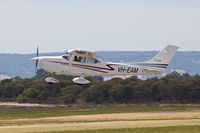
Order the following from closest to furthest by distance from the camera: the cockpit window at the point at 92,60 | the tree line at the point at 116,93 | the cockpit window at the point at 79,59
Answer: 1. the cockpit window at the point at 79,59
2. the cockpit window at the point at 92,60
3. the tree line at the point at 116,93

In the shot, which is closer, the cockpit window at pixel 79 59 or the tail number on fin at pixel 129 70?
the cockpit window at pixel 79 59

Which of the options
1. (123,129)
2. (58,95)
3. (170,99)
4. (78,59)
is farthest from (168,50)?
(58,95)

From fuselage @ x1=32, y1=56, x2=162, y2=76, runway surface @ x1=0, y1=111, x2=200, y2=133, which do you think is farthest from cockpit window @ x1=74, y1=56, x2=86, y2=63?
runway surface @ x1=0, y1=111, x2=200, y2=133

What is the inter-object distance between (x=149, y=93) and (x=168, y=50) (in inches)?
1221

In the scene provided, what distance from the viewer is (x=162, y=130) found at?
3588 cm

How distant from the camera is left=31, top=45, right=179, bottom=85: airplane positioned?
50125 mm

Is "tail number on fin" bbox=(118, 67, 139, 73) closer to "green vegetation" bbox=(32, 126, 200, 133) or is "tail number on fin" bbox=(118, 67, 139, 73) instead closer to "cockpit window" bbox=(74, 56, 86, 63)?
"cockpit window" bbox=(74, 56, 86, 63)

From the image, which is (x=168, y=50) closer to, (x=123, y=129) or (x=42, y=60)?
(x=42, y=60)

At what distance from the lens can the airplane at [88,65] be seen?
50125 millimetres

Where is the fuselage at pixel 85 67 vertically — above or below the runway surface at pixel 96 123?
above

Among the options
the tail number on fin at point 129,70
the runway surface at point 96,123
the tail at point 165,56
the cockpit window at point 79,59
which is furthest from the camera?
the tail at point 165,56

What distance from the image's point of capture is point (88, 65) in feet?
167

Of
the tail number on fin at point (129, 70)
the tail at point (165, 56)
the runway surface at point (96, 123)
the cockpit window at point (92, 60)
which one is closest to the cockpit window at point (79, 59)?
the cockpit window at point (92, 60)

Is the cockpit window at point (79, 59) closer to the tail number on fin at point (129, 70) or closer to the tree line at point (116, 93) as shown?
the tail number on fin at point (129, 70)
